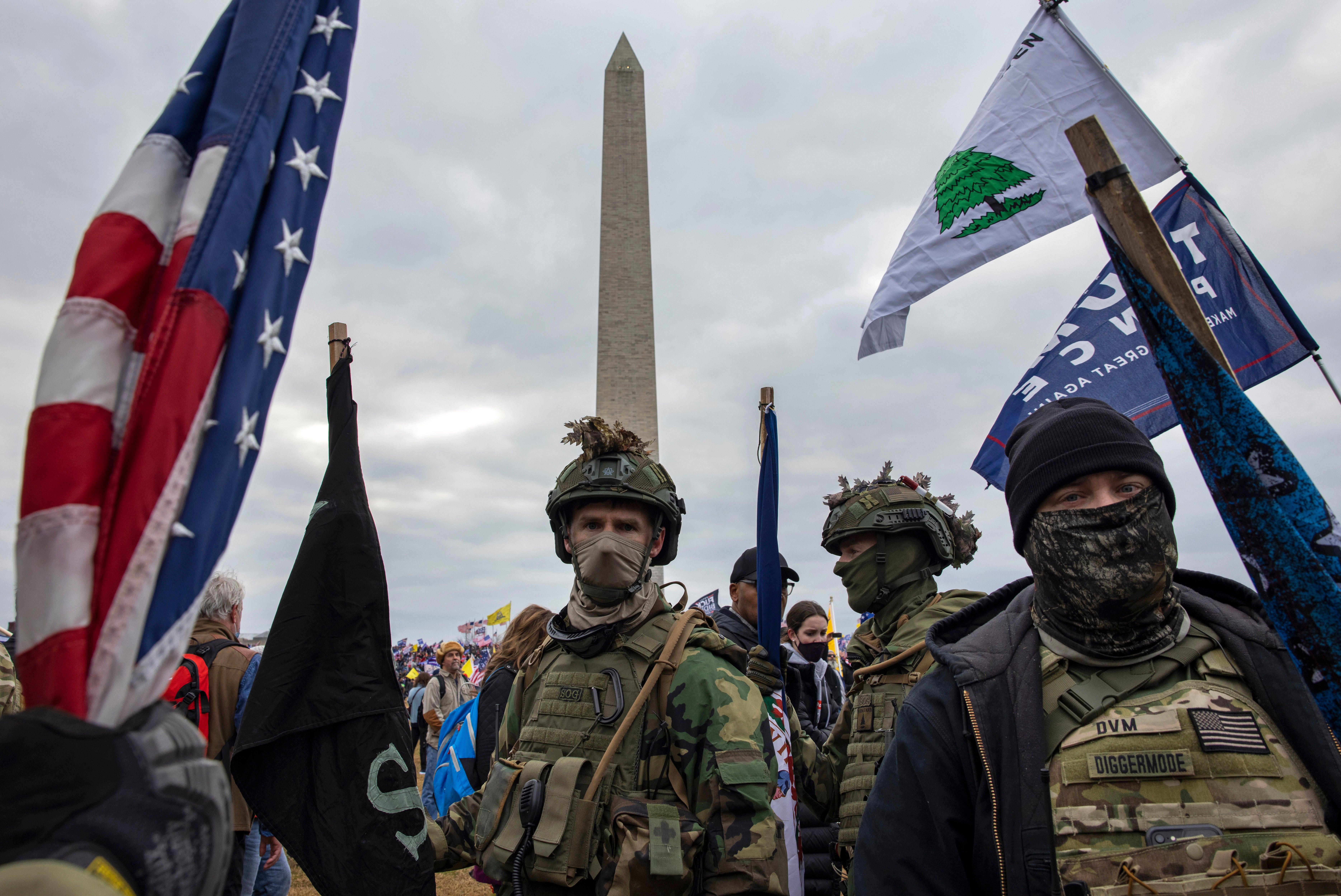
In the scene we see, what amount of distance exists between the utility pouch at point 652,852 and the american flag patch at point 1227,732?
4.34 feet

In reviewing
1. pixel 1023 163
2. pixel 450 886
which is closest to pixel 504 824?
pixel 1023 163

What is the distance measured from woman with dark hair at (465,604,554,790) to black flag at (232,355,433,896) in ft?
2.21

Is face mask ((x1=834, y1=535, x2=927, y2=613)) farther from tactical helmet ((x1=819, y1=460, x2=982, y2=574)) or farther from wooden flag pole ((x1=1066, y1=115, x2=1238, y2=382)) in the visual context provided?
wooden flag pole ((x1=1066, y1=115, x2=1238, y2=382))

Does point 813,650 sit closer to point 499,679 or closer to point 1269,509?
point 499,679

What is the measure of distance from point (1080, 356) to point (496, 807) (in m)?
3.56

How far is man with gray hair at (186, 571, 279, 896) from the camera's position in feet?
12.5

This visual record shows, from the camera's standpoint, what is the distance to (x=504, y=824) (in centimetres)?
250

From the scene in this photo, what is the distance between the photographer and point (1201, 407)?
5.22 feet

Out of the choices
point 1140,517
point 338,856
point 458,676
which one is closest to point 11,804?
point 338,856

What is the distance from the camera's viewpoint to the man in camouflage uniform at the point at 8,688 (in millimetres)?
4562

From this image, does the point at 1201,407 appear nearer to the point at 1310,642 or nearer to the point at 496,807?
the point at 1310,642

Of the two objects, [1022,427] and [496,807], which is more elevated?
[1022,427]

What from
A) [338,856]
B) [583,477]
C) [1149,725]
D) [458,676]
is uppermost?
[458,676]

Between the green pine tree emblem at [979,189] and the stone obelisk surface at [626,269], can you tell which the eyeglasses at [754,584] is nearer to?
the green pine tree emblem at [979,189]
